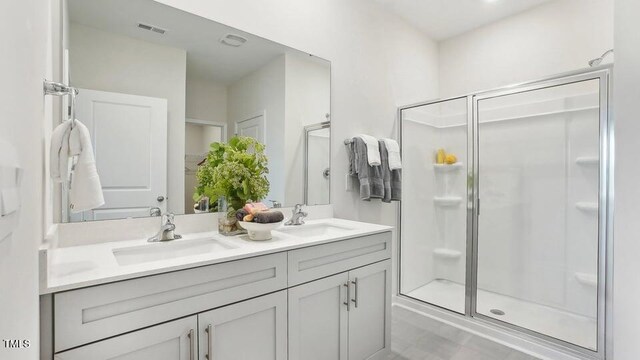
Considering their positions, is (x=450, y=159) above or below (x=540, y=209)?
above

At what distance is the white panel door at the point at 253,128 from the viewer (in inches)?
69.5

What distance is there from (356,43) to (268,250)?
1931 mm

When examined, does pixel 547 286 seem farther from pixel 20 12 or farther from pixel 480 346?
pixel 20 12

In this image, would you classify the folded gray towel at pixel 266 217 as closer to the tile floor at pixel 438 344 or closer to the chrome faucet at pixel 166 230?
the chrome faucet at pixel 166 230

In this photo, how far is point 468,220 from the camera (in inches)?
94.0

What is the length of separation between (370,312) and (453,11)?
2.74 meters

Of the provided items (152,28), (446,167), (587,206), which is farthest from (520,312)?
(152,28)

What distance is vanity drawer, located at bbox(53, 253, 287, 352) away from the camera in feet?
2.75

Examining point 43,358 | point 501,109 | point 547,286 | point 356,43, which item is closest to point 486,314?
point 547,286

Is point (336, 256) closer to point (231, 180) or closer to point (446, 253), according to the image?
point (231, 180)

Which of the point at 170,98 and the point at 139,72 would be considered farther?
the point at 170,98

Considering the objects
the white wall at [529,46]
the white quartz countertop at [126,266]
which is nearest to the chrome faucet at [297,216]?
the white quartz countertop at [126,266]

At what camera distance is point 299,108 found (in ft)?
6.72

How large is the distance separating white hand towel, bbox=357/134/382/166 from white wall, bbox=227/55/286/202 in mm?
692
